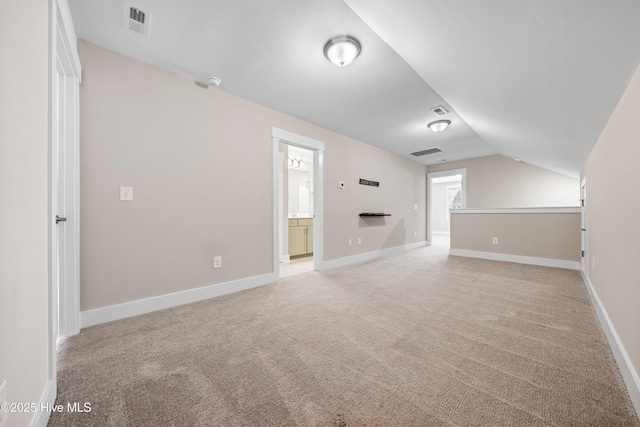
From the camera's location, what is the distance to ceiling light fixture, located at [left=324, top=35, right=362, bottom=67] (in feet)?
6.32

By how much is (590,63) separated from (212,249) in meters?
3.30

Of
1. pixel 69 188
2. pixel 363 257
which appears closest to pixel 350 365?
pixel 69 188

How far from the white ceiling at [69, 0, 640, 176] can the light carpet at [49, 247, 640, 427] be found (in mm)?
1718

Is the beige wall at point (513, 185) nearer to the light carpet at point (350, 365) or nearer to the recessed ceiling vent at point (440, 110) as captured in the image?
the recessed ceiling vent at point (440, 110)

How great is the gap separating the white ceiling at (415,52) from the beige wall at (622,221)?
19cm

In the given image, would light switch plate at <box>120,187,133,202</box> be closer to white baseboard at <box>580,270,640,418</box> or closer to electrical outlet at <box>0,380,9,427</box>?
electrical outlet at <box>0,380,9,427</box>

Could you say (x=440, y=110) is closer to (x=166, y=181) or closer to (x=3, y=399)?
(x=166, y=181)

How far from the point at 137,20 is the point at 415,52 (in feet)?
6.93

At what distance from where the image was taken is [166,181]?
2424 millimetres

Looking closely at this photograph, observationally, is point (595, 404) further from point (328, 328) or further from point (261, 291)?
point (261, 291)

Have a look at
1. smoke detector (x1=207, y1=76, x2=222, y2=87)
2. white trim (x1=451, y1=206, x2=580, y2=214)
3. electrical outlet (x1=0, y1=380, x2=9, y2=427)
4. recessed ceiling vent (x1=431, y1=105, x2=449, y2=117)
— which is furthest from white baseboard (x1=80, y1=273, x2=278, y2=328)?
white trim (x1=451, y1=206, x2=580, y2=214)

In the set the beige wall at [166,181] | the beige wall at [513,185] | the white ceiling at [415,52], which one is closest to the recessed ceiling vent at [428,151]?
the beige wall at [513,185]

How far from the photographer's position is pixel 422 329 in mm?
1944

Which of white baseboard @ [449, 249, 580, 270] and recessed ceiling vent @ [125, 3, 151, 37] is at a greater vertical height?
recessed ceiling vent @ [125, 3, 151, 37]
